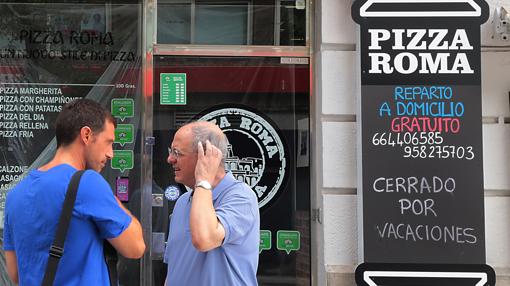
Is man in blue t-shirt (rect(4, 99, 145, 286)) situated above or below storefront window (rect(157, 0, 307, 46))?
below

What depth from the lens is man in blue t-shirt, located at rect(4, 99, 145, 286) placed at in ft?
7.53

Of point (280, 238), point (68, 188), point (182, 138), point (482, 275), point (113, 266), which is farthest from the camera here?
point (280, 238)

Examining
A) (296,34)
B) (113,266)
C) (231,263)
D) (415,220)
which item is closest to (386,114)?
(415,220)

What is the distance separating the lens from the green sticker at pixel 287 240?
16.4 feet

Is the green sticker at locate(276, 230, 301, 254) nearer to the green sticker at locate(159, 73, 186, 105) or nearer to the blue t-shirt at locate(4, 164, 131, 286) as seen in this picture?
the green sticker at locate(159, 73, 186, 105)

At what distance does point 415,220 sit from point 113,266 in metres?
2.62

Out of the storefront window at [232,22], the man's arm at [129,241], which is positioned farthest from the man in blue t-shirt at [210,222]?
the storefront window at [232,22]

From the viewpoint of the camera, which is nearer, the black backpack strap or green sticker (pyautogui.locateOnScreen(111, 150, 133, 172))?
the black backpack strap

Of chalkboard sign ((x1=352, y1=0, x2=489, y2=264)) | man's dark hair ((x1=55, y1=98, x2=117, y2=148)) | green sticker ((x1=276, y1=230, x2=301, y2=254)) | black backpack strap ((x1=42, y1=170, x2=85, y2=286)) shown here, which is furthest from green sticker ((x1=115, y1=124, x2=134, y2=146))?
black backpack strap ((x1=42, y1=170, x2=85, y2=286))

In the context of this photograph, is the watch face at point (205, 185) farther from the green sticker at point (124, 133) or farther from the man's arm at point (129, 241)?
the green sticker at point (124, 133)

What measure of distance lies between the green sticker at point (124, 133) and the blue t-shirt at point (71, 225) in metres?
2.67

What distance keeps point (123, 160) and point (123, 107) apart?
1.45 ft

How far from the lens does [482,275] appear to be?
4355 mm

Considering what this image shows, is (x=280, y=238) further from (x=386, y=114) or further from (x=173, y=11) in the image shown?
(x=173, y=11)
